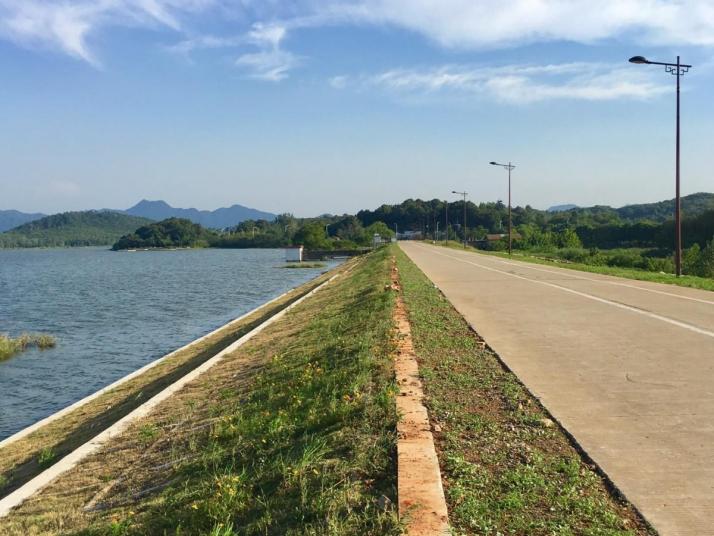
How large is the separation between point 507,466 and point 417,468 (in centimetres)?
66

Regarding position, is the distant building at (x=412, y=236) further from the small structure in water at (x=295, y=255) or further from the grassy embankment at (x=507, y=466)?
the grassy embankment at (x=507, y=466)

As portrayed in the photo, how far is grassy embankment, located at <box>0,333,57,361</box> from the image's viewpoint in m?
20.2

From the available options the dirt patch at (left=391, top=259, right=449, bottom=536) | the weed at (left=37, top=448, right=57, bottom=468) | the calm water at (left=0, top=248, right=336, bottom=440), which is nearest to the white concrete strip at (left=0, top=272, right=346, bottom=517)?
the weed at (left=37, top=448, right=57, bottom=468)

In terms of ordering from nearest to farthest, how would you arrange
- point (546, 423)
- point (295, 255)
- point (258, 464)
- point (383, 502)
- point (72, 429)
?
point (383, 502)
point (258, 464)
point (546, 423)
point (72, 429)
point (295, 255)

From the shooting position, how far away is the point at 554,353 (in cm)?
848

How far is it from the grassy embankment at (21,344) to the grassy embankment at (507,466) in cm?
1742

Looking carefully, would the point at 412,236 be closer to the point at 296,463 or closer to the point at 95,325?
the point at 95,325

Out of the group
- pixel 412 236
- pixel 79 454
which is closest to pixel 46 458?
pixel 79 454

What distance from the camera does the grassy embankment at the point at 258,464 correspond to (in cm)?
406

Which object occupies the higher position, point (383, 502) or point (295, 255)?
point (383, 502)

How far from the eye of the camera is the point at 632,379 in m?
6.90

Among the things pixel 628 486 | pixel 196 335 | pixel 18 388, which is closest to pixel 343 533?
pixel 628 486

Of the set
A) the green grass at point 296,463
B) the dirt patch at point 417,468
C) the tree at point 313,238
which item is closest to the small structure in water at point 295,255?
the tree at point 313,238

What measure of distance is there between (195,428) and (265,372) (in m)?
2.46
